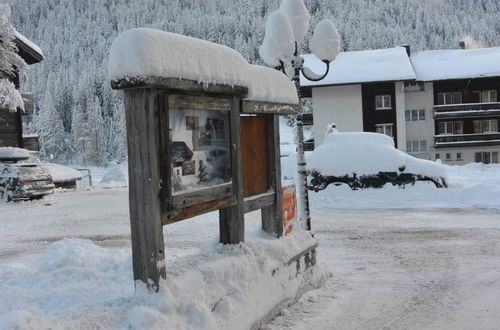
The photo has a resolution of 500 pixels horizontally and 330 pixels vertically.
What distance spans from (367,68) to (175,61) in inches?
1613

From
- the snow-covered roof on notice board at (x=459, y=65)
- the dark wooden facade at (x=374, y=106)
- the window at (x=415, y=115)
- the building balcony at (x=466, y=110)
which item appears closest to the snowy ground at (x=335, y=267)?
the dark wooden facade at (x=374, y=106)

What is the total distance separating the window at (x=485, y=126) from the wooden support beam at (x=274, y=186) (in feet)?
142

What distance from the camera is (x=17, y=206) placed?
56.4 ft

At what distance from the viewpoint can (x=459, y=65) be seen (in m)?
45.3

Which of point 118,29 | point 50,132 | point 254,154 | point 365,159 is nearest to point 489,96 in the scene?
point 365,159

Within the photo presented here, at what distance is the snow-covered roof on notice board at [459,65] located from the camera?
4369 centimetres

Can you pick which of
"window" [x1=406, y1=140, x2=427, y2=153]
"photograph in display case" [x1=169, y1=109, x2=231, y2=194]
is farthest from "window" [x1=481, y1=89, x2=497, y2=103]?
"photograph in display case" [x1=169, y1=109, x2=231, y2=194]

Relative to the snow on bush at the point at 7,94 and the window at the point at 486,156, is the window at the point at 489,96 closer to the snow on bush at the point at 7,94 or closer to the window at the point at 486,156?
the window at the point at 486,156

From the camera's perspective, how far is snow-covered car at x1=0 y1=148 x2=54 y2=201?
58.0 ft

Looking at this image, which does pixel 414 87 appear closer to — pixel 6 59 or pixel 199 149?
pixel 6 59

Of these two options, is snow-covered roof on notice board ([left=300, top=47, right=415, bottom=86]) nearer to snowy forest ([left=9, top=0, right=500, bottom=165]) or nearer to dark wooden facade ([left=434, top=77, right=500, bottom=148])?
dark wooden facade ([left=434, top=77, right=500, bottom=148])

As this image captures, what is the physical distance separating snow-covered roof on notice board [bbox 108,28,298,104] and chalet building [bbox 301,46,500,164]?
1454 inches

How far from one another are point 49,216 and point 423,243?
32.7 ft

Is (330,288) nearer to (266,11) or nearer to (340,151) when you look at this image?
(340,151)
